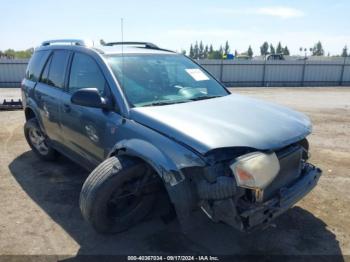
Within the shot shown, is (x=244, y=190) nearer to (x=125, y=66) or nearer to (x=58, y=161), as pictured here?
(x=125, y=66)

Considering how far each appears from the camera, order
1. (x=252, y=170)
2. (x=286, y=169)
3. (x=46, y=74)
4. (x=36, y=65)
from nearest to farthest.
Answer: (x=252, y=170) < (x=286, y=169) < (x=46, y=74) < (x=36, y=65)

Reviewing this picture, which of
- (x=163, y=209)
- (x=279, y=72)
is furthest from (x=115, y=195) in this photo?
(x=279, y=72)

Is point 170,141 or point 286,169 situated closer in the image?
point 170,141

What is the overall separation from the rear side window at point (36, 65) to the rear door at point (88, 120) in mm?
1116

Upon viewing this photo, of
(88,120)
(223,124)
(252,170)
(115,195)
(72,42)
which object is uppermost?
(72,42)

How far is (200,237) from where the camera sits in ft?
10.9

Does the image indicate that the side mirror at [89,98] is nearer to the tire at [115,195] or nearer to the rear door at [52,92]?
the tire at [115,195]

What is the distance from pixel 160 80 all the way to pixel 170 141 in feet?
3.72

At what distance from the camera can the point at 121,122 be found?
→ 3215mm

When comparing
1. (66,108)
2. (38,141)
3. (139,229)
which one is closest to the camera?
(139,229)

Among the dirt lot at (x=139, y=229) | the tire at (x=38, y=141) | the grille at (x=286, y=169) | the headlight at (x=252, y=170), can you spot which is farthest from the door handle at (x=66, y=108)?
the grille at (x=286, y=169)

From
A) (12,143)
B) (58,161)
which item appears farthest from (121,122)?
(12,143)

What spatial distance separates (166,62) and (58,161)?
2.56 metres

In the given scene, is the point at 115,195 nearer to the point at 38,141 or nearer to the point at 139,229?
the point at 139,229
